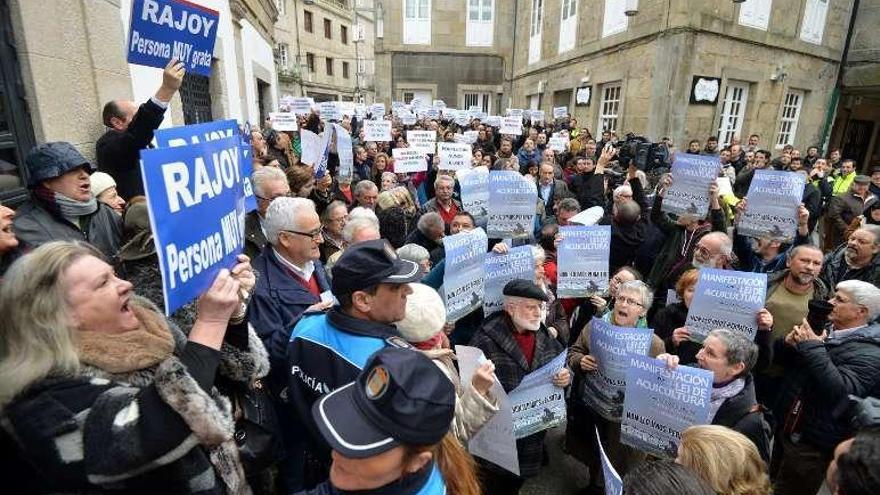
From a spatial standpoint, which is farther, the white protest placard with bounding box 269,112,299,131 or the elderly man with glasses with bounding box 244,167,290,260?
the white protest placard with bounding box 269,112,299,131

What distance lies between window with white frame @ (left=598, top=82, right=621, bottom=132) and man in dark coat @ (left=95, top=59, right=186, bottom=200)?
14182 mm

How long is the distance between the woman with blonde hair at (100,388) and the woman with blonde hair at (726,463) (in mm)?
1687

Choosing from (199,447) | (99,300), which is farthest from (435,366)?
(99,300)

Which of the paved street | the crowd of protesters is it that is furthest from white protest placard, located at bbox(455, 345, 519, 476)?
the paved street

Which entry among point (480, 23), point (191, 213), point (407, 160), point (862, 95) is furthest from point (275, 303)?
point (480, 23)

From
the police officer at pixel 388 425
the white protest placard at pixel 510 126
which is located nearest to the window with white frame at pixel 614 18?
the white protest placard at pixel 510 126

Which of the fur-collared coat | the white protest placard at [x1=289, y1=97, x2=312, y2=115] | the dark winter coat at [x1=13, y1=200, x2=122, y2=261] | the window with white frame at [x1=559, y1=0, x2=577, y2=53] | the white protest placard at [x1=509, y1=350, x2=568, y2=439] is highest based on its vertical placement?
the window with white frame at [x1=559, y1=0, x2=577, y2=53]

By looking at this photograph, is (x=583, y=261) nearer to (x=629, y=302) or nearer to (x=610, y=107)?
(x=629, y=302)

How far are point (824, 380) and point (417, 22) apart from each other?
28.1 meters

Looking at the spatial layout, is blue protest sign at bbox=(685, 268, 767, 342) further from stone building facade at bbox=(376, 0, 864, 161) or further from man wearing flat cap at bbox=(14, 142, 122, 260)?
stone building facade at bbox=(376, 0, 864, 161)

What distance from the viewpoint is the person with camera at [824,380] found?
2.47 meters

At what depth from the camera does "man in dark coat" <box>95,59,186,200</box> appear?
3.11 meters

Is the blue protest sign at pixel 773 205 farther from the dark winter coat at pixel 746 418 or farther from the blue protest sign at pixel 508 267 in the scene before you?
the blue protest sign at pixel 508 267

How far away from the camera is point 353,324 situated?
69.2 inches
